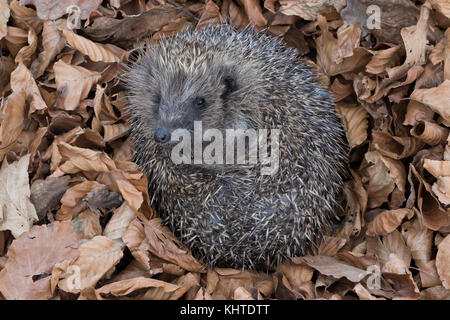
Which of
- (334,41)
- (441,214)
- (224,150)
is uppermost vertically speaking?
(334,41)

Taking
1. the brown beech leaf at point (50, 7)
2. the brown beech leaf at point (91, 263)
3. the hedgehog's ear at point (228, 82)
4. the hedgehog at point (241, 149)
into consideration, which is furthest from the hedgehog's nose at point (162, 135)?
the brown beech leaf at point (50, 7)

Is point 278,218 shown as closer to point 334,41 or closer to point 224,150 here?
point 224,150

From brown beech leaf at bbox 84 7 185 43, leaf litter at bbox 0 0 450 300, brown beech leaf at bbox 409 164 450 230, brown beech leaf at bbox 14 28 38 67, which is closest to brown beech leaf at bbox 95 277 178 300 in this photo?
leaf litter at bbox 0 0 450 300

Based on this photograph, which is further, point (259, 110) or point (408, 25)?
point (408, 25)

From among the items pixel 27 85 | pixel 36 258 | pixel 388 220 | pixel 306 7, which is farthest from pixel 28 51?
pixel 388 220

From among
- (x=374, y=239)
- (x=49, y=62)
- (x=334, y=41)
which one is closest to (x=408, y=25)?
(x=334, y=41)
